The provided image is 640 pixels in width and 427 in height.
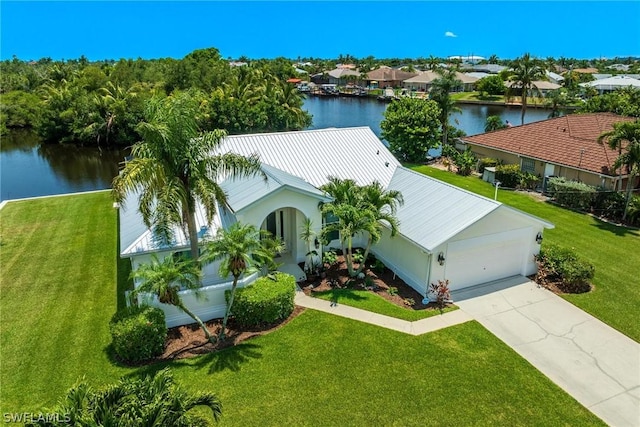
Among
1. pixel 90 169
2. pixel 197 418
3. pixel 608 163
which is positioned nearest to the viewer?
pixel 197 418

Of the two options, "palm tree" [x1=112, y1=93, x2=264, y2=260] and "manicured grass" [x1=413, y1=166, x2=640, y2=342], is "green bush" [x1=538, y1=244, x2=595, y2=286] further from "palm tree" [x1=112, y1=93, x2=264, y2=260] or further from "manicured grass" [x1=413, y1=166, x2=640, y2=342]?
"palm tree" [x1=112, y1=93, x2=264, y2=260]

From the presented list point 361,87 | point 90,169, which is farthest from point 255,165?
point 361,87

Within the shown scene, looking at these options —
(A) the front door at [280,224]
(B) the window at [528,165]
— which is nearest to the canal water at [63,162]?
(B) the window at [528,165]

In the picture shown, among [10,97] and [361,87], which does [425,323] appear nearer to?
[10,97]

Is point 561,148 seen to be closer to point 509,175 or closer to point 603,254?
point 509,175

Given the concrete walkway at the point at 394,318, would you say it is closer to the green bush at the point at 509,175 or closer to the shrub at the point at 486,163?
the green bush at the point at 509,175

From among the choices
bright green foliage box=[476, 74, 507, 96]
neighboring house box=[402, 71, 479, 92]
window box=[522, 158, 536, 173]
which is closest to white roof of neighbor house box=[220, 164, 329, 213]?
window box=[522, 158, 536, 173]

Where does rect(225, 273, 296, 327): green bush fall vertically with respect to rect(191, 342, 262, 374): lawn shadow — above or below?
above
